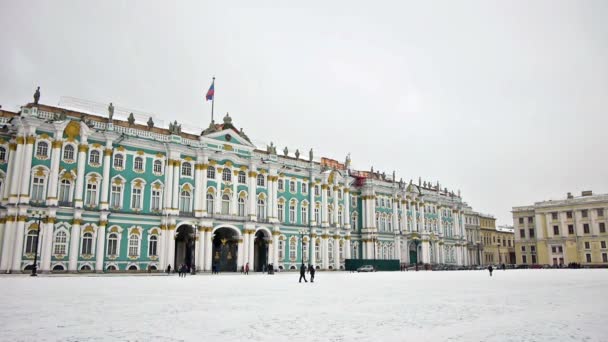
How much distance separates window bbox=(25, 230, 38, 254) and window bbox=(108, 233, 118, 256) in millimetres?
6803

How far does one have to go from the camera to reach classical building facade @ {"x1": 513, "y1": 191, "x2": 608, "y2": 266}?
96375 millimetres

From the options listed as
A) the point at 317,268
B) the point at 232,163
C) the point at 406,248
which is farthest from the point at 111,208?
the point at 406,248

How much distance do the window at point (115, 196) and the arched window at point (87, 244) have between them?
3.84m

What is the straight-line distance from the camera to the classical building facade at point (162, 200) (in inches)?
1762

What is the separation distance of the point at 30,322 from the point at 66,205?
37.1 meters

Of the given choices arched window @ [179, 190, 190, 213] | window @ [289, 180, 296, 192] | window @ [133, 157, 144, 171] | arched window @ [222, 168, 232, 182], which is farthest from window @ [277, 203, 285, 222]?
window @ [133, 157, 144, 171]

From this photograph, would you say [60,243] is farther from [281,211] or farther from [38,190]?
[281,211]

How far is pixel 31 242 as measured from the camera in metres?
44.1

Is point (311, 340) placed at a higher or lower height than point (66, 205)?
lower

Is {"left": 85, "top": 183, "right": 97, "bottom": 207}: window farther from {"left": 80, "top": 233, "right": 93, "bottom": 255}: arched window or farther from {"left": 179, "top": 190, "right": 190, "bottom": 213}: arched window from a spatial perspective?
{"left": 179, "top": 190, "right": 190, "bottom": 213}: arched window

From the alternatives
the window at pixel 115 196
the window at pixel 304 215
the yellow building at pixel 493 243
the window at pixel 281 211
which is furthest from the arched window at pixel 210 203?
the yellow building at pixel 493 243

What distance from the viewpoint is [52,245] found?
1772 inches

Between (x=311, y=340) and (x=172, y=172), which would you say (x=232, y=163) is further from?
(x=311, y=340)

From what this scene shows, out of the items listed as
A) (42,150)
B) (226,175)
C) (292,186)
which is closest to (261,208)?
(292,186)
